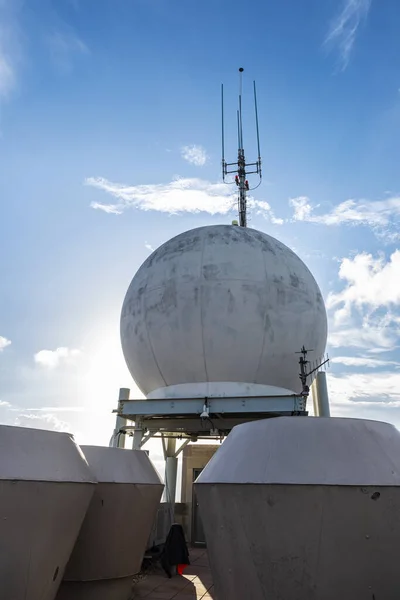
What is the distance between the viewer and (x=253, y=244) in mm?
14422

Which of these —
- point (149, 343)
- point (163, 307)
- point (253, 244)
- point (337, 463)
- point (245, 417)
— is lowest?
point (337, 463)

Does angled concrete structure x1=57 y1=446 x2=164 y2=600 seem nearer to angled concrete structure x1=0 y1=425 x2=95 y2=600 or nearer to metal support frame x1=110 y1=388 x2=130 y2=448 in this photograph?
angled concrete structure x1=0 y1=425 x2=95 y2=600

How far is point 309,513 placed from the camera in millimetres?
5777

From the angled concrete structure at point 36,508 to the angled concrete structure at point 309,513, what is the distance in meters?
2.35

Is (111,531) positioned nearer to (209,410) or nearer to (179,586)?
(179,586)

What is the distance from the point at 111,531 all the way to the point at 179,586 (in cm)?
342

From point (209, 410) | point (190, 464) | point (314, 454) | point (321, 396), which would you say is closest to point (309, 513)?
point (314, 454)

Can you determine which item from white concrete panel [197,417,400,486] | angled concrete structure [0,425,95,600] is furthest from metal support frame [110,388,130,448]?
white concrete panel [197,417,400,486]

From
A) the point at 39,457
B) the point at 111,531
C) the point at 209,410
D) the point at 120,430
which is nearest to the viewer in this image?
the point at 39,457

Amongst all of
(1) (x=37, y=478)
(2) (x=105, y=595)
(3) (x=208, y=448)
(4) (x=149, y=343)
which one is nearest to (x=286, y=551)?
(1) (x=37, y=478)

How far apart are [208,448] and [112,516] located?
35.1 ft

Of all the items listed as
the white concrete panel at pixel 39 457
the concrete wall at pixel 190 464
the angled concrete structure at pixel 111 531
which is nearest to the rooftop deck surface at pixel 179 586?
the angled concrete structure at pixel 111 531

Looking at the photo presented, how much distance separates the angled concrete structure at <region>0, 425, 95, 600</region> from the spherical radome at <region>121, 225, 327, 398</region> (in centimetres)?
589

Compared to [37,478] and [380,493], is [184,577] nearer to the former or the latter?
[37,478]
